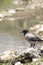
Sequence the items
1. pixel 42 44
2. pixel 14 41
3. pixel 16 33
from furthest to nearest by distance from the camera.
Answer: pixel 16 33 → pixel 14 41 → pixel 42 44

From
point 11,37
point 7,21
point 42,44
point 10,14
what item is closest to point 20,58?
point 42,44

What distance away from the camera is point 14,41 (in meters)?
16.7

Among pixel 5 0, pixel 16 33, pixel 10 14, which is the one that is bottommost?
pixel 5 0

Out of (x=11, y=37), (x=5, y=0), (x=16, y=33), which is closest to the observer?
(x=11, y=37)

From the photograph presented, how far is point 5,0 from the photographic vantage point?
46.1 meters

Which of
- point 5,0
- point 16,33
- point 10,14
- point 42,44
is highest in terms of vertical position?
point 42,44

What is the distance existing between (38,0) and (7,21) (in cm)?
1771

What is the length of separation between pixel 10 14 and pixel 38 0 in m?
14.7

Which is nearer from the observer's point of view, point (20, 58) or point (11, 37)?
point (20, 58)

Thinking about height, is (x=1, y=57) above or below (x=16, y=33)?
above

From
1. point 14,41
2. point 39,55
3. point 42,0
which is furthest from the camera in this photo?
point 42,0

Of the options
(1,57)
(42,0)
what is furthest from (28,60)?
(42,0)

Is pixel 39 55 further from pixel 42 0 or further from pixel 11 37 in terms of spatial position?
pixel 42 0

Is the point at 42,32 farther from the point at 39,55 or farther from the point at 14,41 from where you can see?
the point at 39,55
